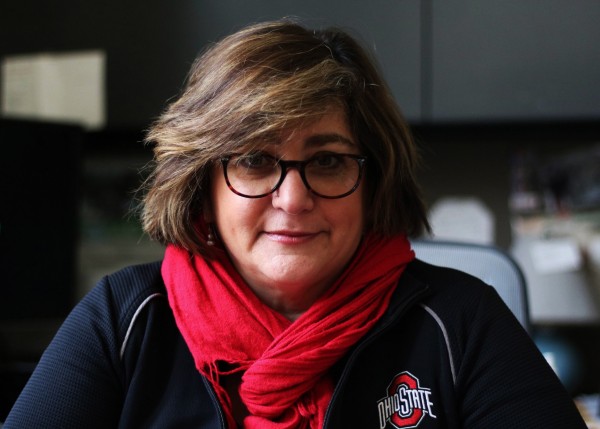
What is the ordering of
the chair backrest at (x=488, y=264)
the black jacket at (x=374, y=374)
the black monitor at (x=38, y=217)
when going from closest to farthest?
the black jacket at (x=374, y=374)
the chair backrest at (x=488, y=264)
the black monitor at (x=38, y=217)

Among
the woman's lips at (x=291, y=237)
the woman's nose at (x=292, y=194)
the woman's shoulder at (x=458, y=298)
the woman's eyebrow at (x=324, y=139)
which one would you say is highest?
the woman's eyebrow at (x=324, y=139)

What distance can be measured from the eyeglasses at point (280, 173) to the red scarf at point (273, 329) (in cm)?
14

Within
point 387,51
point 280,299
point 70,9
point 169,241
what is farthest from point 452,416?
point 70,9

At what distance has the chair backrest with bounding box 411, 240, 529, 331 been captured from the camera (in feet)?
4.10

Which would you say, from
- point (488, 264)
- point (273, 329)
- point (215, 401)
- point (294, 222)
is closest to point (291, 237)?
point (294, 222)

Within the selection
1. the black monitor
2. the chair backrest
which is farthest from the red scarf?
the black monitor

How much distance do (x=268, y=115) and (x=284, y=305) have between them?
307 mm

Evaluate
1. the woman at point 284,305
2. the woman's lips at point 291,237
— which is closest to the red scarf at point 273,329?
the woman at point 284,305

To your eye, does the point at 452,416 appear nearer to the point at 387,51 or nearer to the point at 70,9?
the point at 387,51

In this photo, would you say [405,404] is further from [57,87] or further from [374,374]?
[57,87]

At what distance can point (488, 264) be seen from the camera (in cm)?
129

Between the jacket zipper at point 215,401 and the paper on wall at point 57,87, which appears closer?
the jacket zipper at point 215,401

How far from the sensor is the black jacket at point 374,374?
928 mm

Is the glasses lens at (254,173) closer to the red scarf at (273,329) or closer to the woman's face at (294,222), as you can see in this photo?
the woman's face at (294,222)
